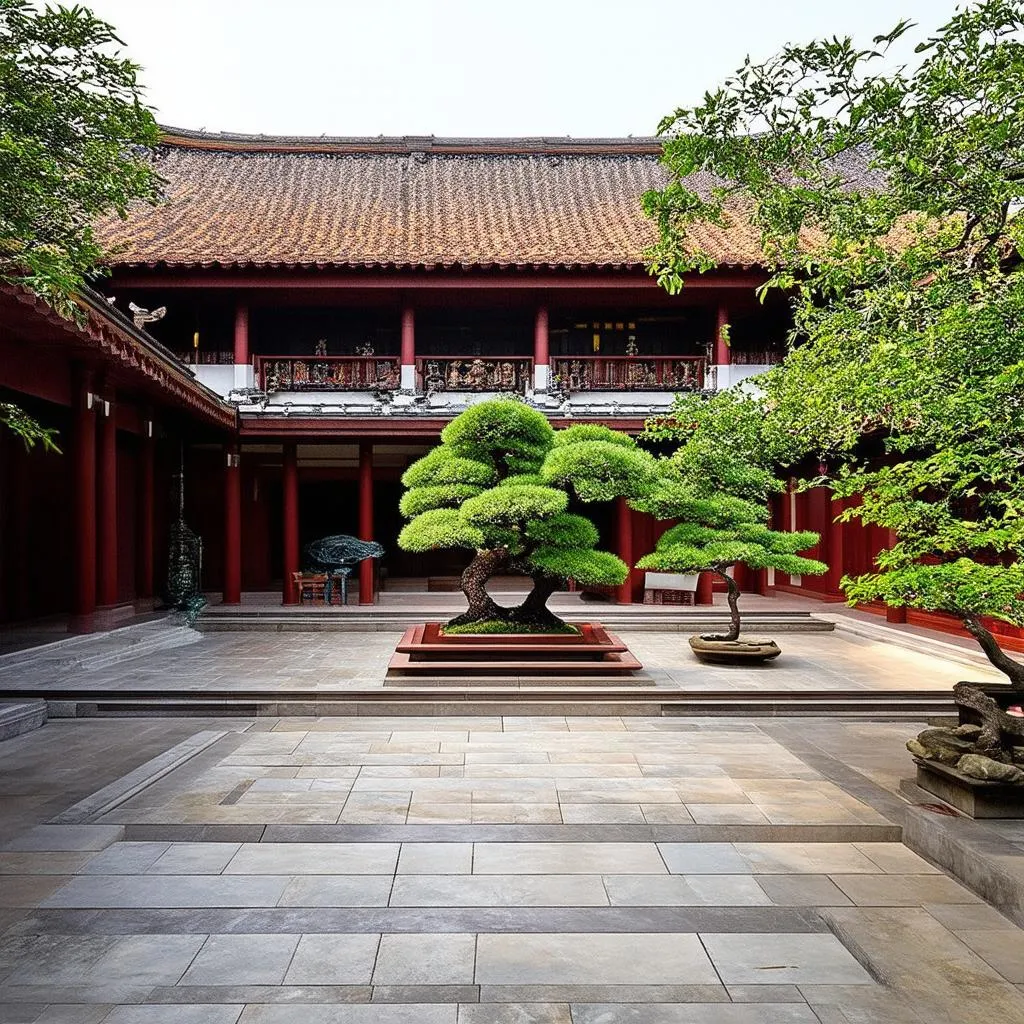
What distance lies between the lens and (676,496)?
32.4 ft

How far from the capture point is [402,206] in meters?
18.6

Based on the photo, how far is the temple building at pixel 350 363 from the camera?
14.1 meters

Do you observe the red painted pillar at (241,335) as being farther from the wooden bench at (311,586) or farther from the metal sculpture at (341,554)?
the wooden bench at (311,586)

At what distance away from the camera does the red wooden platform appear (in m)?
8.52

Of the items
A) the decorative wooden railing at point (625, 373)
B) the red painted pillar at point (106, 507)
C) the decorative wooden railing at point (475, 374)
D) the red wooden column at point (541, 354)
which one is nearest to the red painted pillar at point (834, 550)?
the decorative wooden railing at point (625, 373)

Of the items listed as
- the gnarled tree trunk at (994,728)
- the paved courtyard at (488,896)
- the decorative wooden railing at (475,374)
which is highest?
the decorative wooden railing at (475,374)

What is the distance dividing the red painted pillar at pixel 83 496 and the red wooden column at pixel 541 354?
7550 mm

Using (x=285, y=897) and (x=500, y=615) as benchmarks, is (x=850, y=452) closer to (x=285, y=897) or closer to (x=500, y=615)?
(x=500, y=615)

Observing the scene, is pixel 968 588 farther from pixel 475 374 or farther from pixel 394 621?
pixel 475 374

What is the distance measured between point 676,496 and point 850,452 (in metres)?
5.25

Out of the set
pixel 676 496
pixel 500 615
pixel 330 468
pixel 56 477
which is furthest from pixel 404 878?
pixel 330 468

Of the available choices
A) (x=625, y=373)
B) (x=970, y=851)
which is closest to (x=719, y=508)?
(x=625, y=373)

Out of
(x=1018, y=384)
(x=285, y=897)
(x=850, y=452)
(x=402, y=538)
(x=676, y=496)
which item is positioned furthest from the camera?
(x=850, y=452)

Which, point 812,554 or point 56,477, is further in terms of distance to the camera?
point 812,554
